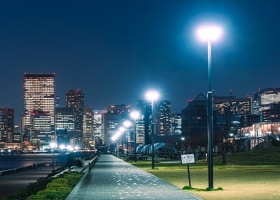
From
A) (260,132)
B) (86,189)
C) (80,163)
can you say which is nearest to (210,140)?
(86,189)

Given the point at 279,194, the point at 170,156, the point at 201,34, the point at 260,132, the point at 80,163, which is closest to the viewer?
the point at 279,194

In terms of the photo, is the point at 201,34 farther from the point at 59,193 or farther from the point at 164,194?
the point at 59,193

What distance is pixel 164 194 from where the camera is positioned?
24.2 metres

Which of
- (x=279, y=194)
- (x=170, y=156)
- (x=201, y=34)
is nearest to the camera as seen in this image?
(x=279, y=194)

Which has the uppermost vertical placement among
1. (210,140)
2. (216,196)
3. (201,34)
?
(201,34)

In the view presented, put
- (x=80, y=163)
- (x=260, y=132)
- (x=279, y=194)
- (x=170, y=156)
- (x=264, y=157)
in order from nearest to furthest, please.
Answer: (x=279, y=194) < (x=80, y=163) < (x=264, y=157) < (x=170, y=156) < (x=260, y=132)

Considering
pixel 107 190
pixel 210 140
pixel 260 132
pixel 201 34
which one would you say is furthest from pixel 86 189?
pixel 260 132

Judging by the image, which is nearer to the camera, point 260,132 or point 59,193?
point 59,193

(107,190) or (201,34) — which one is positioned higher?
(201,34)

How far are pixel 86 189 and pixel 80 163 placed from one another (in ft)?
111

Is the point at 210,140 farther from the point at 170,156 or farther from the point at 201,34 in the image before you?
the point at 170,156

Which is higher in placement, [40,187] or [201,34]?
[201,34]

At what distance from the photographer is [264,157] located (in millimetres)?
71625

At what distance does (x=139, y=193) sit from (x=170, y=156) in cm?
7221
